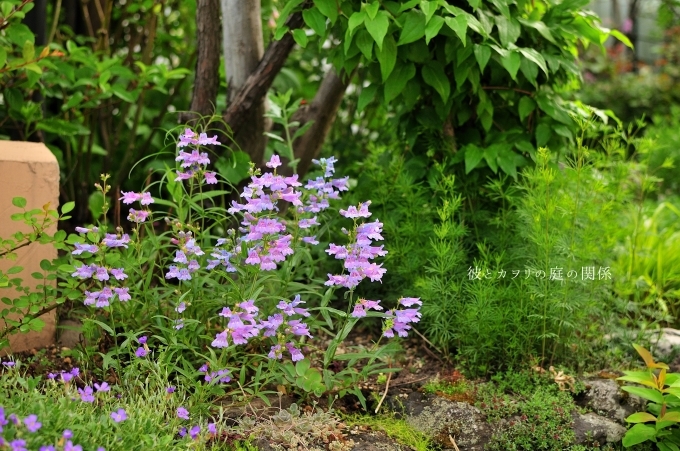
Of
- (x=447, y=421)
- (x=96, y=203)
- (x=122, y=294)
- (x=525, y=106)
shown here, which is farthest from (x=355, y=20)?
(x=96, y=203)

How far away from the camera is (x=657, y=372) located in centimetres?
303

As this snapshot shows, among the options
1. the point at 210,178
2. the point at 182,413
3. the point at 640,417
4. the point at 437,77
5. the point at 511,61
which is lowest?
the point at 640,417

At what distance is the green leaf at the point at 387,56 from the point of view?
3000 mm

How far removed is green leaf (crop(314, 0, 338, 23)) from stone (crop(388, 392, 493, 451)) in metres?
1.46

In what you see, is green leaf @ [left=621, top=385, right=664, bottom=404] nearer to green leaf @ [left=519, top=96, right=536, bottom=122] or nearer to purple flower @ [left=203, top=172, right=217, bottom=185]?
green leaf @ [left=519, top=96, right=536, bottom=122]

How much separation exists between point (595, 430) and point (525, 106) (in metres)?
1.36

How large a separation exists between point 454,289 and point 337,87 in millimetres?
1265

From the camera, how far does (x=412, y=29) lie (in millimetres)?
2939

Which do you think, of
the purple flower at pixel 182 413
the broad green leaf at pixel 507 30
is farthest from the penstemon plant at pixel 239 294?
the broad green leaf at pixel 507 30

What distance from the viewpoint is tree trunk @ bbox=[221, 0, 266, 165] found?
3541mm

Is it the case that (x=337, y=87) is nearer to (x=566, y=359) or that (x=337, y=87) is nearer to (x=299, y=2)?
(x=299, y=2)

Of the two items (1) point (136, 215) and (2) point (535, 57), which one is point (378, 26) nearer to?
(2) point (535, 57)

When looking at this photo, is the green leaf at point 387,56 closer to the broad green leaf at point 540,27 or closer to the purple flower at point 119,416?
the broad green leaf at point 540,27

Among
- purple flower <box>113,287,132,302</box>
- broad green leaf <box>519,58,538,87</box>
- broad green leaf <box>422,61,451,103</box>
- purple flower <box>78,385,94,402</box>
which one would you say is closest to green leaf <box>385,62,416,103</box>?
broad green leaf <box>422,61,451,103</box>
